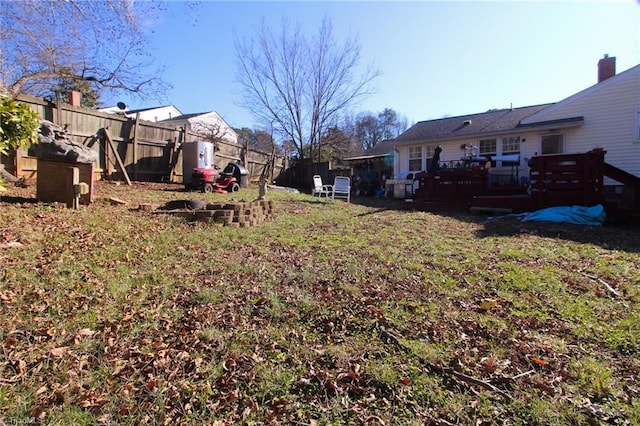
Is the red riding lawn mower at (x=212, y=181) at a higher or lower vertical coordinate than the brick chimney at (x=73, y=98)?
lower

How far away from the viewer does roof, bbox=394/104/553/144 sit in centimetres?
1357

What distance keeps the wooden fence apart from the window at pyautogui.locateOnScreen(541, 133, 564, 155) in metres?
11.7

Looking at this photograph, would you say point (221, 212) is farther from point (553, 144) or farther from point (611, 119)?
point (611, 119)

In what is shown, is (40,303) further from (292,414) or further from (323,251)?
(323,251)

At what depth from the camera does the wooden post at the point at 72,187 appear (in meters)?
5.33

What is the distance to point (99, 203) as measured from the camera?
6.04 m

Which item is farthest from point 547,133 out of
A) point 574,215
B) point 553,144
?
point 574,215

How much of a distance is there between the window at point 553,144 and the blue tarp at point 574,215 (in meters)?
6.02

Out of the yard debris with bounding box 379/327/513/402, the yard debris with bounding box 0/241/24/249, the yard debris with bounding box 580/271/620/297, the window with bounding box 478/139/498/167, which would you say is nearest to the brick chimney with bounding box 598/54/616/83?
the window with bounding box 478/139/498/167

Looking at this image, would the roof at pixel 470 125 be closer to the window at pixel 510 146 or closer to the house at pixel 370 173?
the window at pixel 510 146

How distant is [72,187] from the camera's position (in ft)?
17.6

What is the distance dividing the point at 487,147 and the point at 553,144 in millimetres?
2209

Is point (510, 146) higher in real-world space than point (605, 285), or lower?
higher

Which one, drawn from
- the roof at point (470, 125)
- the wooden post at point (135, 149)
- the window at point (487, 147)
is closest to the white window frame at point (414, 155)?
the roof at point (470, 125)
